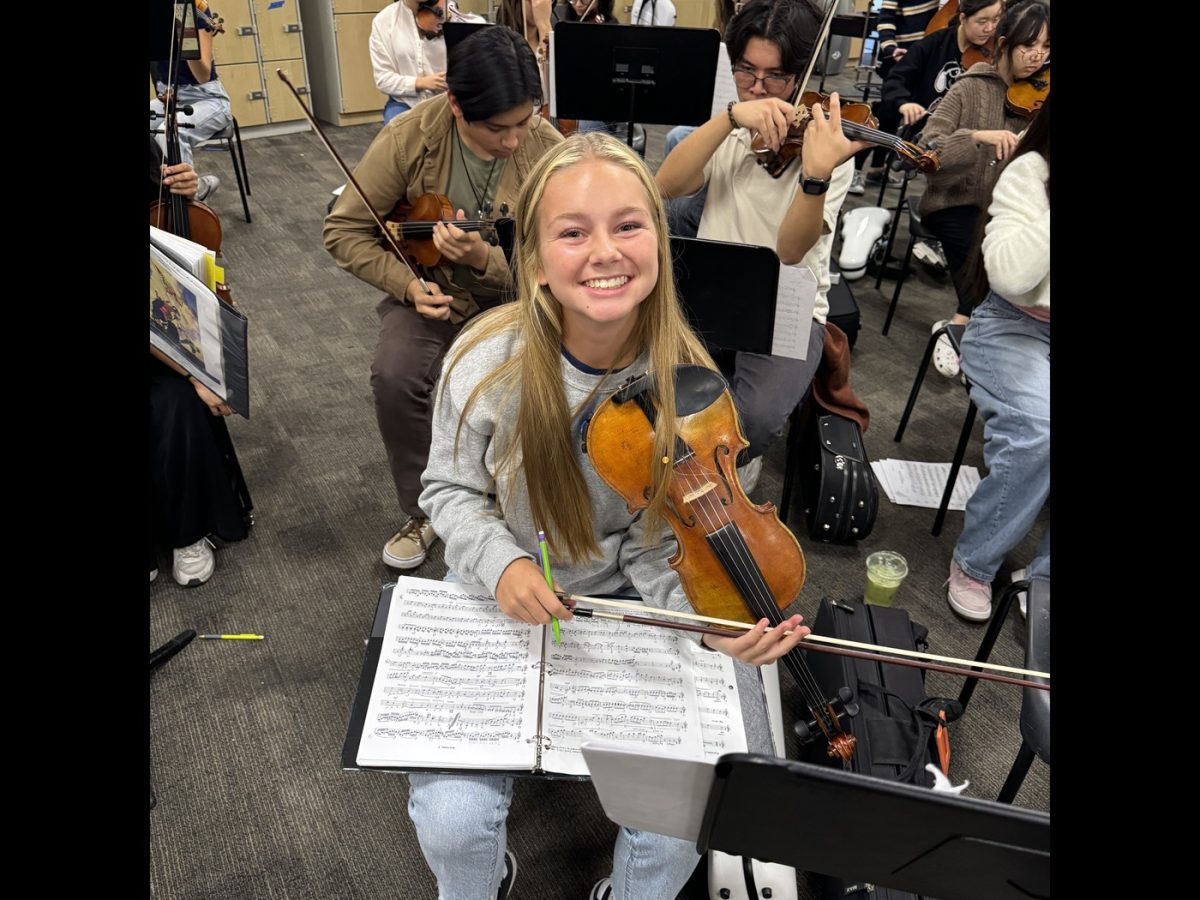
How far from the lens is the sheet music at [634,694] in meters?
1.22

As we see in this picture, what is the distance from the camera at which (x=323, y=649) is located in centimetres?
206

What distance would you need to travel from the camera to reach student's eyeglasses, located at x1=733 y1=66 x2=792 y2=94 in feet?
7.27

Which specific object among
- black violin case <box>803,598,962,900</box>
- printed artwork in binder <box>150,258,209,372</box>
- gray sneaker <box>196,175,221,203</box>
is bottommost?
black violin case <box>803,598,962,900</box>

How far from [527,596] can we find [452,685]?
0.18 m

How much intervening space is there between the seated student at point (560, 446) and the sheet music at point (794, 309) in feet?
1.68

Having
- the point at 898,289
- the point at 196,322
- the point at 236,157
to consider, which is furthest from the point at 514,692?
the point at 236,157

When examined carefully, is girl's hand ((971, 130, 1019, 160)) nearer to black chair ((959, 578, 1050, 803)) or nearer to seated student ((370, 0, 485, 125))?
black chair ((959, 578, 1050, 803))

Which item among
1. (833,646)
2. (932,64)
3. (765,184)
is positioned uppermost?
(932,64)

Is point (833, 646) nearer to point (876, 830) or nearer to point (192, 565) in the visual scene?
point (876, 830)

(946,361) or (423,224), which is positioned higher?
(423,224)

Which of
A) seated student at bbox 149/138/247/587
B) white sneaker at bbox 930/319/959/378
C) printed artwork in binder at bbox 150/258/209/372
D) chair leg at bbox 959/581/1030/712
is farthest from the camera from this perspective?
white sneaker at bbox 930/319/959/378

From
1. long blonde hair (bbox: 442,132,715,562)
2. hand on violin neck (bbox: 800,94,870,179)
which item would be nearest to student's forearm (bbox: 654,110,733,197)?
hand on violin neck (bbox: 800,94,870,179)

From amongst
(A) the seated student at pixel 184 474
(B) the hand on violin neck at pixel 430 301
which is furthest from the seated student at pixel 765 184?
(A) the seated student at pixel 184 474
